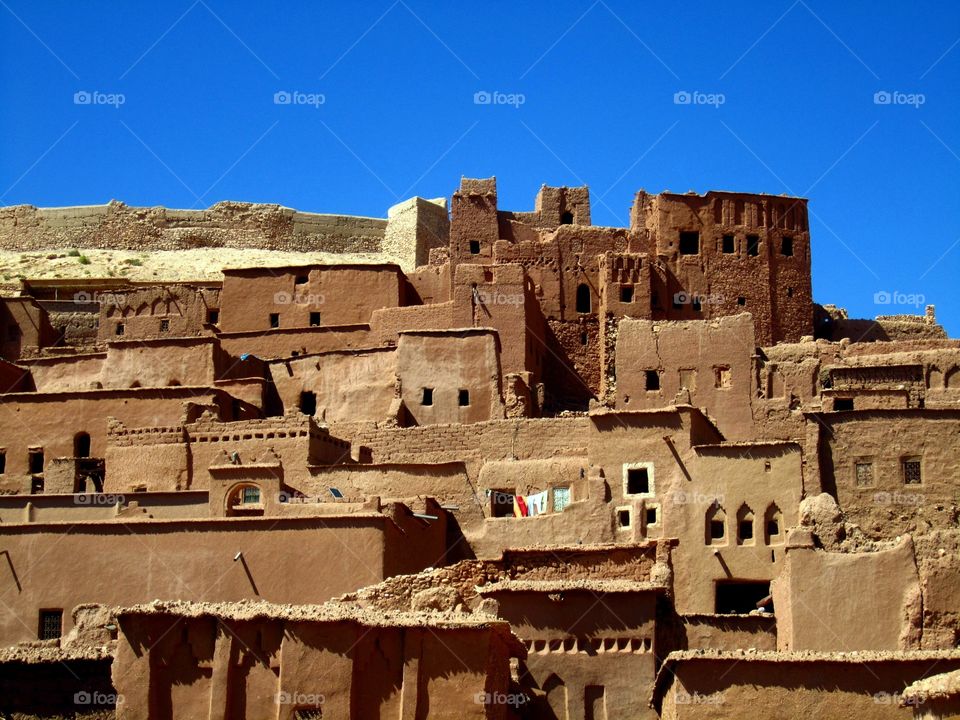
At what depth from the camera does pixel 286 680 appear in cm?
2409

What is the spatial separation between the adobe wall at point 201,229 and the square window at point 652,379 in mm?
27641

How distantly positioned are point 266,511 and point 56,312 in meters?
Answer: 23.2

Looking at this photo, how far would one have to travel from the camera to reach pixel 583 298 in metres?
48.7

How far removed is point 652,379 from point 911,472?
9.35m

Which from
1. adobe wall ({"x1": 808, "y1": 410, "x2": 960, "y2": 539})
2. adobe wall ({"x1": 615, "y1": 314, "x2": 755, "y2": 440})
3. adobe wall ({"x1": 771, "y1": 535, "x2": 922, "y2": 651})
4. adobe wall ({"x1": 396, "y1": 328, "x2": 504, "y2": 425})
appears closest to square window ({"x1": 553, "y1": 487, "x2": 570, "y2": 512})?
adobe wall ({"x1": 396, "y1": 328, "x2": 504, "y2": 425})

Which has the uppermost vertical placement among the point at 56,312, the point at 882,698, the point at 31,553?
the point at 56,312

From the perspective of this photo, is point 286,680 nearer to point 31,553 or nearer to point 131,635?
point 131,635

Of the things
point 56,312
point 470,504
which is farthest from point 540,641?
point 56,312

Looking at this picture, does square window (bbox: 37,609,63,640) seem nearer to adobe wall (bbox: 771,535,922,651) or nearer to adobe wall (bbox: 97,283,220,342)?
adobe wall (bbox: 771,535,922,651)

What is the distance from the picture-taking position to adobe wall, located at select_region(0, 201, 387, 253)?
6788cm
